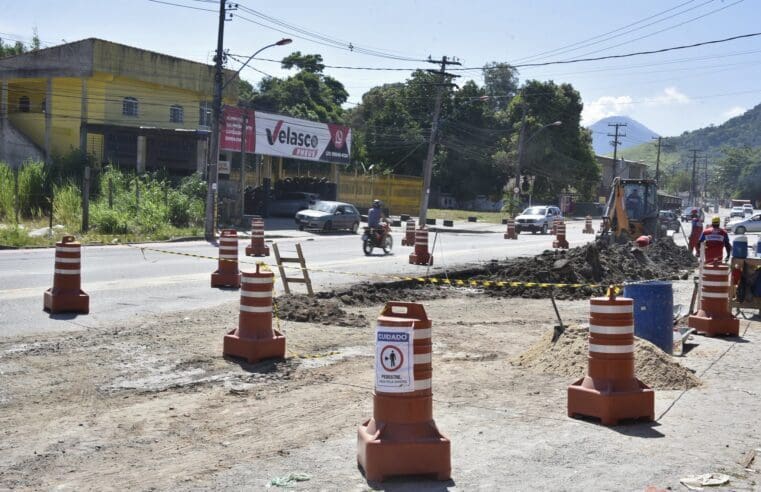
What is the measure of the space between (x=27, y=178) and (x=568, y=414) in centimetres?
3276

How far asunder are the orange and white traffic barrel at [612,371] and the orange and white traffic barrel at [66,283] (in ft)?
26.1

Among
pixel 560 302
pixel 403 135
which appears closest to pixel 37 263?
pixel 560 302

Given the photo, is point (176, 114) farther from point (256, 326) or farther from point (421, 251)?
point (256, 326)

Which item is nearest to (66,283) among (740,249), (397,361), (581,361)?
(581,361)

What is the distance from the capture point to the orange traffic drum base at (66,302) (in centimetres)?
1245

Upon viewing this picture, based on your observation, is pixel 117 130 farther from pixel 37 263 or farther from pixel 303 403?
pixel 303 403

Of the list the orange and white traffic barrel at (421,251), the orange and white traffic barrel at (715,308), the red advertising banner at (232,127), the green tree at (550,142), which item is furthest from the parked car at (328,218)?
the green tree at (550,142)

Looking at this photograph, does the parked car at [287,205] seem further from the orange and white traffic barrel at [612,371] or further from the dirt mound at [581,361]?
the orange and white traffic barrel at [612,371]

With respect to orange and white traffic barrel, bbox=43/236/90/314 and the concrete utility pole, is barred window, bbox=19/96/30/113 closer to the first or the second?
the concrete utility pole

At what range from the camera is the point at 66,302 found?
12508mm

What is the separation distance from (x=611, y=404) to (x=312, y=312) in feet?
21.6

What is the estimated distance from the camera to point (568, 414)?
7.66 meters

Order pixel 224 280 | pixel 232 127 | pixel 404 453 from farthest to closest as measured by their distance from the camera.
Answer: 1. pixel 232 127
2. pixel 224 280
3. pixel 404 453

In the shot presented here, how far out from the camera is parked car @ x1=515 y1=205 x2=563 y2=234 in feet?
164
